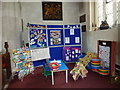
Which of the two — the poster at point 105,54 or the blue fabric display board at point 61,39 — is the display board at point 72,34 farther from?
the poster at point 105,54

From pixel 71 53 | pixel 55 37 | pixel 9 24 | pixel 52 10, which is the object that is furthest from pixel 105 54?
pixel 52 10

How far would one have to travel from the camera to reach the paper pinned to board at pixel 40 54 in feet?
12.0

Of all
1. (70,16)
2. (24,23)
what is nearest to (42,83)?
(24,23)

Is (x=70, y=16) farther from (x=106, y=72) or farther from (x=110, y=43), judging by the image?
(x=106, y=72)

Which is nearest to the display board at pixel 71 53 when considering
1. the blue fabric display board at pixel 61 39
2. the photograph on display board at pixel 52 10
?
the blue fabric display board at pixel 61 39

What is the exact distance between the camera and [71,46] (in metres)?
4.49

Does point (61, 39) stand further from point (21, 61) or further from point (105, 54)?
point (21, 61)

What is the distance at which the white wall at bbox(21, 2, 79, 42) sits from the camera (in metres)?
4.88

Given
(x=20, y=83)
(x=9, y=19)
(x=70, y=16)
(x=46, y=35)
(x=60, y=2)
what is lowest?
(x=20, y=83)

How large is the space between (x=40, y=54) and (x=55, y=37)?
1016 millimetres

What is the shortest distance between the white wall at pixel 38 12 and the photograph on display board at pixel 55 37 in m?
1.15

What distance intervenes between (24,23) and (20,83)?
3.13m

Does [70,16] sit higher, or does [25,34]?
[70,16]

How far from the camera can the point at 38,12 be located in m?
5.02
